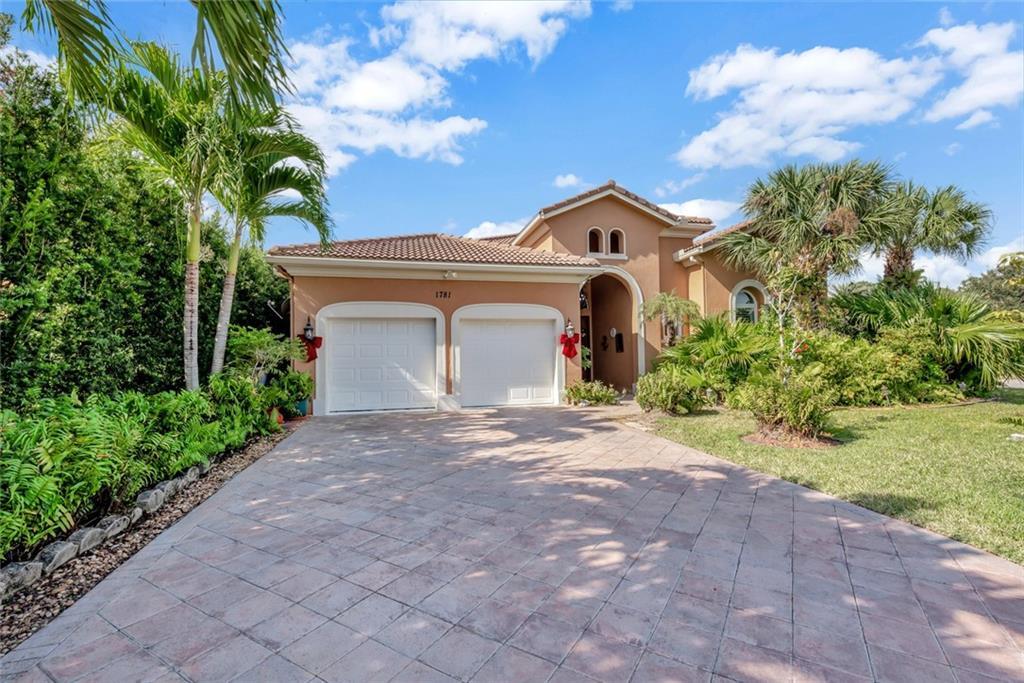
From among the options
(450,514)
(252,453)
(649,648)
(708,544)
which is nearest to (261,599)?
(450,514)

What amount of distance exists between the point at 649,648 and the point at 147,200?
29.3 feet

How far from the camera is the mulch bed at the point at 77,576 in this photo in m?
2.75

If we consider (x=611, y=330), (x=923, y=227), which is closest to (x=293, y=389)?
(x=611, y=330)

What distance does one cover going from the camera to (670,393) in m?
10.5

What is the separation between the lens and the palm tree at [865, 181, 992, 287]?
42.4 ft

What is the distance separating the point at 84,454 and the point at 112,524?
2.21ft

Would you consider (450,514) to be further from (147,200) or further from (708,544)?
(147,200)

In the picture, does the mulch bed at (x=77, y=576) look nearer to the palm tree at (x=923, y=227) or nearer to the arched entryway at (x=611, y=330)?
the arched entryway at (x=611, y=330)

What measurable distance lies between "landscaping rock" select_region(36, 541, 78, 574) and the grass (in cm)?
725

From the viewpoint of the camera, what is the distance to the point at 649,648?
8.01 feet

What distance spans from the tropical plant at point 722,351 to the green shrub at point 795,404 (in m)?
3.59

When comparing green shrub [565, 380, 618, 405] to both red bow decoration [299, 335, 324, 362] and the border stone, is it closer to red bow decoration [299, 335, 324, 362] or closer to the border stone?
red bow decoration [299, 335, 324, 362]

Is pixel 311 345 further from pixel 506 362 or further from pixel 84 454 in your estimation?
pixel 84 454

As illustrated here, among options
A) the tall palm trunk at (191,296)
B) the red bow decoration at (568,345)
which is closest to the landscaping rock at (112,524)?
the tall palm trunk at (191,296)
